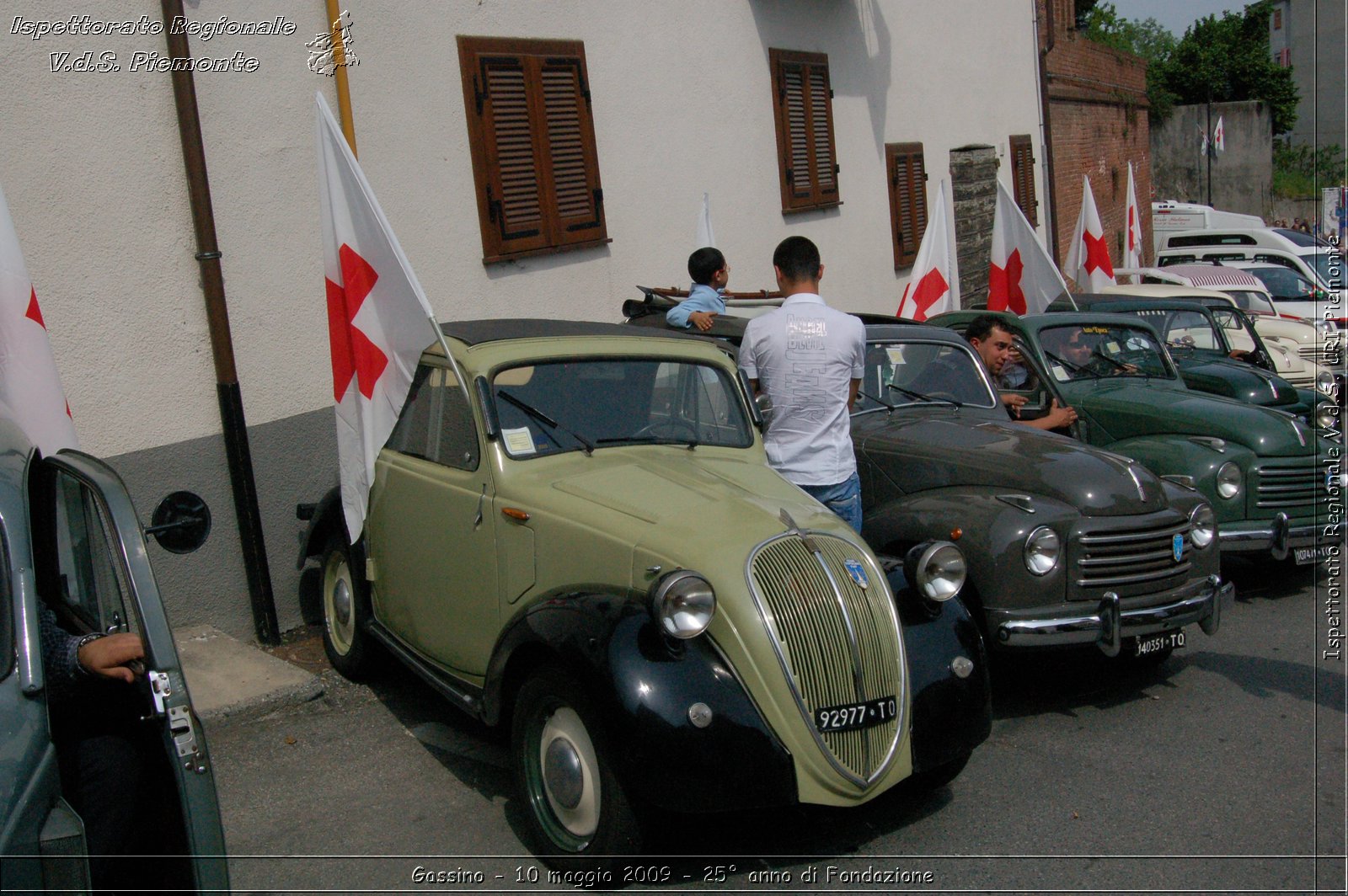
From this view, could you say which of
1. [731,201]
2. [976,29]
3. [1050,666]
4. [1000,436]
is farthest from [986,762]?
[976,29]

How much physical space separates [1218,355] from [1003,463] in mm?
5685

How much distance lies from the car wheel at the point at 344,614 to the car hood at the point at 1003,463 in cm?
269

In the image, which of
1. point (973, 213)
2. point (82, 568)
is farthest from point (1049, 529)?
point (973, 213)

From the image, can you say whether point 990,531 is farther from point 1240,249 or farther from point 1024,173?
point 1240,249

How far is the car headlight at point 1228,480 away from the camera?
700 cm

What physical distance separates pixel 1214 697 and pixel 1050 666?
0.84m

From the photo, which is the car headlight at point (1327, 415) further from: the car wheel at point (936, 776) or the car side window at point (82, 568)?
the car side window at point (82, 568)

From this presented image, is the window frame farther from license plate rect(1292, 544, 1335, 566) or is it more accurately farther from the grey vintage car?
the grey vintage car

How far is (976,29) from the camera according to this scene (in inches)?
615

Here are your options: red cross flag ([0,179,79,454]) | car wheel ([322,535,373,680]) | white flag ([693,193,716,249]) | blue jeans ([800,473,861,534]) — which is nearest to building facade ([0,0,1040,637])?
white flag ([693,193,716,249])

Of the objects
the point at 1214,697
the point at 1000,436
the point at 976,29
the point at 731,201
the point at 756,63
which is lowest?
the point at 1214,697

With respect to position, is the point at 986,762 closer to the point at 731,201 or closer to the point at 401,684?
the point at 401,684

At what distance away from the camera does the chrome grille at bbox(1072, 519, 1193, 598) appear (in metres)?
5.28

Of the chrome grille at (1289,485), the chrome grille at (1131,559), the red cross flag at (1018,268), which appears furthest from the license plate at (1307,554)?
the red cross flag at (1018,268)
